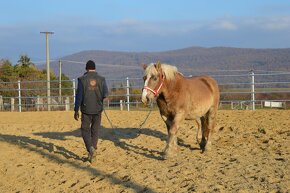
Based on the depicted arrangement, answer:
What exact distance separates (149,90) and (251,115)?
254 inches

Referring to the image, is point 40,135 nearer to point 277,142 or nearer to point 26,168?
point 26,168

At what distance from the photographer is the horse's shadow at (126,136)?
8969 millimetres

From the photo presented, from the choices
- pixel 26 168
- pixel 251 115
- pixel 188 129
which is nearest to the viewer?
pixel 26 168

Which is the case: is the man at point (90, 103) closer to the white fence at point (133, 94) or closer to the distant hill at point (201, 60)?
the white fence at point (133, 94)

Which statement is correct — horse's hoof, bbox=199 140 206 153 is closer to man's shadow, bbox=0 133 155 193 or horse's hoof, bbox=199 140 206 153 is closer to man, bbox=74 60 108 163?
man, bbox=74 60 108 163

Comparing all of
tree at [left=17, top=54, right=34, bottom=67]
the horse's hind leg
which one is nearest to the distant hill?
tree at [left=17, top=54, right=34, bottom=67]

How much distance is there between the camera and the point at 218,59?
87.8 meters

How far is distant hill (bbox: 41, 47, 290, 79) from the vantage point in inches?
2773

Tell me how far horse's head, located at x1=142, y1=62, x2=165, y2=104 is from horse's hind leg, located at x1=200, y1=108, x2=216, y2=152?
65.7 inches

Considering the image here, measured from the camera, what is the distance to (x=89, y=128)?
27.4 ft

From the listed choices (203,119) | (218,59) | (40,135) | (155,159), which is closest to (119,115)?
(40,135)

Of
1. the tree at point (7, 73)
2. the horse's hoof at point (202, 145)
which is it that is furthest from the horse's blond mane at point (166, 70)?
the tree at point (7, 73)

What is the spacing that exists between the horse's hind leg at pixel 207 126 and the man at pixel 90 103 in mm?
2112

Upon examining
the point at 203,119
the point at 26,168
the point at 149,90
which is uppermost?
the point at 149,90
